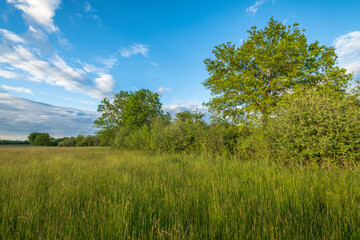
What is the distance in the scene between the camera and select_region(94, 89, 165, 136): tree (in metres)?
24.9

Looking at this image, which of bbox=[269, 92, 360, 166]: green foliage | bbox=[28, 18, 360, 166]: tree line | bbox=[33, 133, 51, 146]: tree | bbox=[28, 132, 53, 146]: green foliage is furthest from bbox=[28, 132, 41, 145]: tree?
bbox=[269, 92, 360, 166]: green foliage

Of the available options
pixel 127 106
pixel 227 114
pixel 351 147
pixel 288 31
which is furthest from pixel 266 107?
pixel 127 106

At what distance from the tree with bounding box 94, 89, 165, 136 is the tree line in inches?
118

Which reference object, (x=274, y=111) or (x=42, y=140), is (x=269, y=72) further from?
(x=42, y=140)

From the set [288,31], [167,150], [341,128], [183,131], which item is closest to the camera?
[341,128]

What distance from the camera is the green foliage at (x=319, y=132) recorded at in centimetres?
486

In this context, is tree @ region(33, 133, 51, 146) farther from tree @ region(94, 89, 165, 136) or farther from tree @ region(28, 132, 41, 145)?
tree @ region(94, 89, 165, 136)

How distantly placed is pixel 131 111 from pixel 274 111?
22.0 meters

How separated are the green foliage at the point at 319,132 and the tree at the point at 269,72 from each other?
5.93 m

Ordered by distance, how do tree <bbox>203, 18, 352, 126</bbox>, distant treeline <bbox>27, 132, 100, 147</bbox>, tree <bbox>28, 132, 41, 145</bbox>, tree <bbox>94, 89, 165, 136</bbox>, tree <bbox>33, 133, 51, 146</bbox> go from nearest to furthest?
tree <bbox>203, 18, 352, 126</bbox> < tree <bbox>94, 89, 165, 136</bbox> < distant treeline <bbox>27, 132, 100, 147</bbox> < tree <bbox>33, 133, 51, 146</bbox> < tree <bbox>28, 132, 41, 145</bbox>

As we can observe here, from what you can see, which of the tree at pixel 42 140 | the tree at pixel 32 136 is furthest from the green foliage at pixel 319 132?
the tree at pixel 32 136

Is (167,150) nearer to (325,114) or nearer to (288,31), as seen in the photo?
(325,114)

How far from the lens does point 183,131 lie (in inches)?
450

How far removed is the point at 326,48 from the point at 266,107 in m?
8.76
